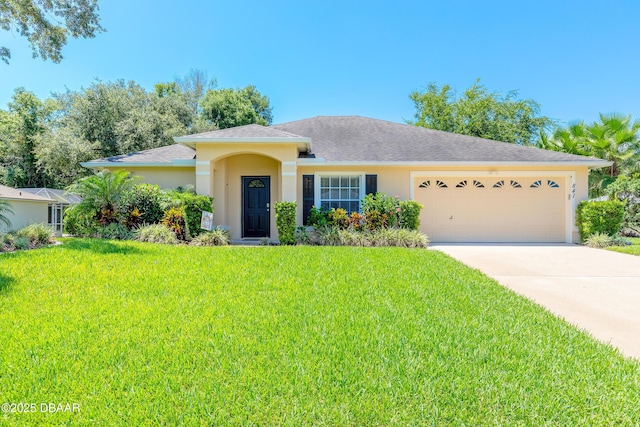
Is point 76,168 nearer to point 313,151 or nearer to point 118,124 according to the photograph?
point 118,124

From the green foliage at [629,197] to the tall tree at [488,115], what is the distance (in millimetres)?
10587

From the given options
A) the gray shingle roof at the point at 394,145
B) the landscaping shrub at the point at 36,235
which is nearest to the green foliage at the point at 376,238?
the gray shingle roof at the point at 394,145

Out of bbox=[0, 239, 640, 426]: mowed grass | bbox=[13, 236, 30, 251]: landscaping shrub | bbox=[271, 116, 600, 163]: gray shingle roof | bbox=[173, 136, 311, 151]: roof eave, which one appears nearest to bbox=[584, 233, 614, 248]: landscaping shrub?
bbox=[271, 116, 600, 163]: gray shingle roof

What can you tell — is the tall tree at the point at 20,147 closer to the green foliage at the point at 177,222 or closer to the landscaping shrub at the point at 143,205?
the landscaping shrub at the point at 143,205

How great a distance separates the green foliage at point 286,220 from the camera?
32.2 feet

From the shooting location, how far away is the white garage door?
11.7 meters

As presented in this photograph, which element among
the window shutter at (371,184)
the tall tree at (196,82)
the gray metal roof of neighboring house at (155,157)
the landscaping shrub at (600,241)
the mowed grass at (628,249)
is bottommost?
the mowed grass at (628,249)

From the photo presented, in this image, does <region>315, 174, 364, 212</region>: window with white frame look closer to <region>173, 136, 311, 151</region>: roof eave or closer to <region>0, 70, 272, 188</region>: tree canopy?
<region>173, 136, 311, 151</region>: roof eave

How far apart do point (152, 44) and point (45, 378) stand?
20598 mm

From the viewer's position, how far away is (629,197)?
12477 millimetres

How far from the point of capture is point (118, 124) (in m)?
17.7

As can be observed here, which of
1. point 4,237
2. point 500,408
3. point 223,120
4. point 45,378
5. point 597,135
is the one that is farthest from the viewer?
point 223,120

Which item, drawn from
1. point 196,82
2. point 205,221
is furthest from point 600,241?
point 196,82

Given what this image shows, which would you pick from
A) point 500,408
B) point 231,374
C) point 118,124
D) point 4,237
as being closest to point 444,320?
point 500,408
